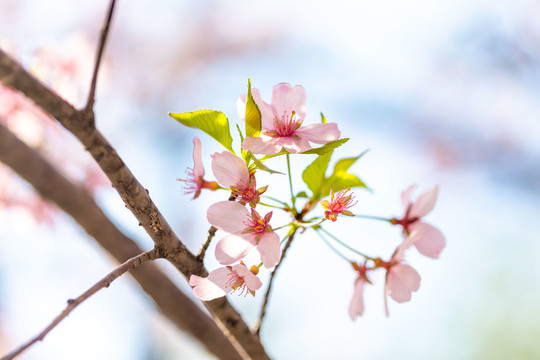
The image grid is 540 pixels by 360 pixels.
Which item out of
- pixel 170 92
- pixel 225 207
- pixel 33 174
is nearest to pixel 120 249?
pixel 33 174

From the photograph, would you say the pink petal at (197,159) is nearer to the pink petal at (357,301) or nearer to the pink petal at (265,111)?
the pink petal at (265,111)

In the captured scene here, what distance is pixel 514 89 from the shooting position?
2551 millimetres

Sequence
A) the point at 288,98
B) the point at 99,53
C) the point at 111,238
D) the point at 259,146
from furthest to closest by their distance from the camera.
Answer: the point at 111,238 → the point at 288,98 → the point at 259,146 → the point at 99,53

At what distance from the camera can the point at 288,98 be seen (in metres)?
0.62

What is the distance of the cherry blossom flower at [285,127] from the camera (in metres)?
0.52

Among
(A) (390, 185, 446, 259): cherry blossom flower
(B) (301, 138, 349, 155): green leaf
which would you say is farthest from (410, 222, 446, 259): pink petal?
(B) (301, 138, 349, 155): green leaf

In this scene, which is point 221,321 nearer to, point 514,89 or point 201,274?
point 201,274

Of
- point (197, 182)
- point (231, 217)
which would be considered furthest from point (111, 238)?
point (231, 217)

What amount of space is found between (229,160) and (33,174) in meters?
0.51

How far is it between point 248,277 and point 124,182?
154mm

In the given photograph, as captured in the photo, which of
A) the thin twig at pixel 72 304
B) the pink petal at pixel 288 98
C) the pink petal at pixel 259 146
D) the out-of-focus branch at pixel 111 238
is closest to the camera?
the thin twig at pixel 72 304

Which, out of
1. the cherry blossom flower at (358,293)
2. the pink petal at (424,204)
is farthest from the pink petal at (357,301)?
the pink petal at (424,204)

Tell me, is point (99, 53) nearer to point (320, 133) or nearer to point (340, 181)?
point (320, 133)

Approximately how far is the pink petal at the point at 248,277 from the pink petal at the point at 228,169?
83 millimetres
